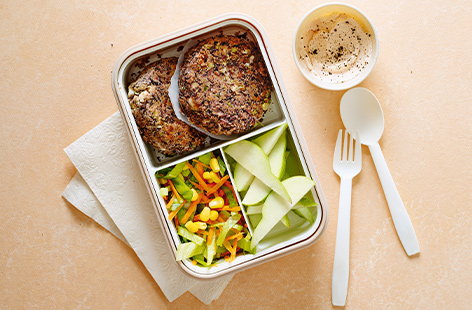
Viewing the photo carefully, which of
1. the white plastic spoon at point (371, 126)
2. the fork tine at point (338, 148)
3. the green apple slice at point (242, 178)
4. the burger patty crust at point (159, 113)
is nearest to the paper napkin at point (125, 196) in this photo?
the burger patty crust at point (159, 113)

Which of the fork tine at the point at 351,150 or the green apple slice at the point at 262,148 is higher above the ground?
the green apple slice at the point at 262,148

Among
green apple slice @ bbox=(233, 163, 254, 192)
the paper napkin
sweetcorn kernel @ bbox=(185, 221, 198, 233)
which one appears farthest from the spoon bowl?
the paper napkin

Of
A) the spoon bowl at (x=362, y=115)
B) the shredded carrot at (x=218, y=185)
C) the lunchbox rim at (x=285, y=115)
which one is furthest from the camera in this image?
the spoon bowl at (x=362, y=115)

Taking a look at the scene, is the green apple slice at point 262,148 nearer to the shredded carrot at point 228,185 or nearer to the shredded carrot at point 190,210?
the shredded carrot at point 228,185

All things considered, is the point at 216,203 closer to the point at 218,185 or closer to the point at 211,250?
the point at 218,185

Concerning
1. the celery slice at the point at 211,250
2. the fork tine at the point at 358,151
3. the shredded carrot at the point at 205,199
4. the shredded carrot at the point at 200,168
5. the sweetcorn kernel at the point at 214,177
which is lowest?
the fork tine at the point at 358,151

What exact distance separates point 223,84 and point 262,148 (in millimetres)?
347

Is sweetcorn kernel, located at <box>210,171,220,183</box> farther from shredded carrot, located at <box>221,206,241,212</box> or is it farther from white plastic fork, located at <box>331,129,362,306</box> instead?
white plastic fork, located at <box>331,129,362,306</box>

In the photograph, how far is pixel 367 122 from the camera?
214 cm

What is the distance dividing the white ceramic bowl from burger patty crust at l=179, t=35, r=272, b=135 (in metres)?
0.20

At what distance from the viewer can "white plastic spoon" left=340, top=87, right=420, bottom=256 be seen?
2.13 metres

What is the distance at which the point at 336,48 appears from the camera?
209 cm

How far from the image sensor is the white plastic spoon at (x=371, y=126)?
6.99 ft

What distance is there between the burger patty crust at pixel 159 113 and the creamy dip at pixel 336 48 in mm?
669
